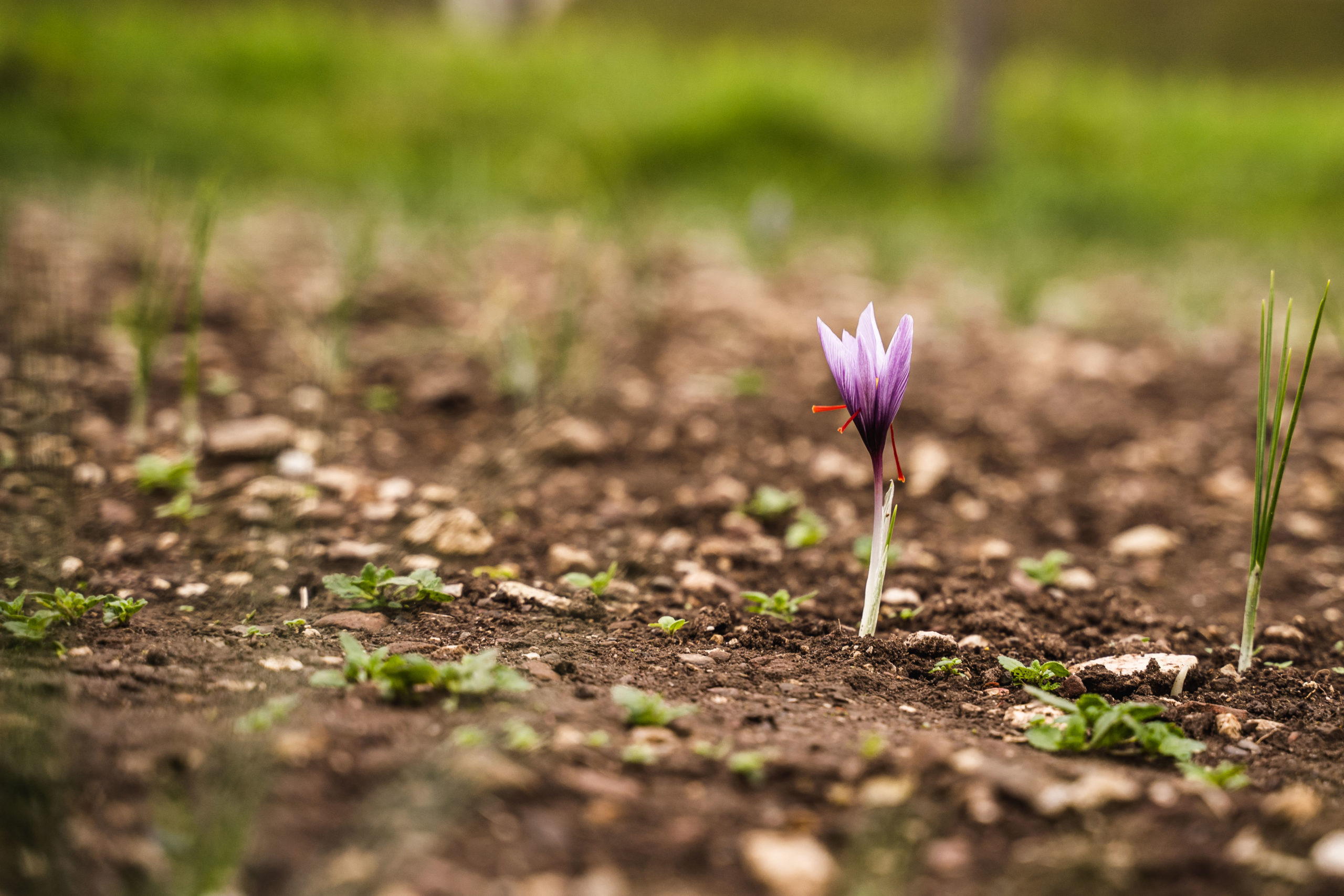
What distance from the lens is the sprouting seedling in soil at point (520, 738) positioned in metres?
0.98

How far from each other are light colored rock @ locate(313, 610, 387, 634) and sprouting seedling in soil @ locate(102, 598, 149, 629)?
26 centimetres

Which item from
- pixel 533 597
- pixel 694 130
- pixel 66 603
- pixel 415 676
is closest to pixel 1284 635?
pixel 533 597

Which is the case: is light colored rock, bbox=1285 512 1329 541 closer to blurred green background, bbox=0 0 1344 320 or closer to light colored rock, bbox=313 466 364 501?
blurred green background, bbox=0 0 1344 320

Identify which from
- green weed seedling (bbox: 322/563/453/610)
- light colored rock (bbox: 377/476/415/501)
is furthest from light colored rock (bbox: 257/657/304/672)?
light colored rock (bbox: 377/476/415/501)

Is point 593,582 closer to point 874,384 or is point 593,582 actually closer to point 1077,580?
point 874,384

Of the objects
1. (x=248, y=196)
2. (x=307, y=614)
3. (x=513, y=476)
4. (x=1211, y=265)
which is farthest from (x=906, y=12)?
(x=307, y=614)

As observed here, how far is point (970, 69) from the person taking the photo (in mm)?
5930

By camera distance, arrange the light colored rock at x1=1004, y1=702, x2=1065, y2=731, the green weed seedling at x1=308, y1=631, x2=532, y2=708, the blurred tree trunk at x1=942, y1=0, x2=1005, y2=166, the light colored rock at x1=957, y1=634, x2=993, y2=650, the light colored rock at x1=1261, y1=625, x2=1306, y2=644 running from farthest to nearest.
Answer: the blurred tree trunk at x1=942, y1=0, x2=1005, y2=166 → the light colored rock at x1=1261, y1=625, x2=1306, y2=644 → the light colored rock at x1=957, y1=634, x2=993, y2=650 → the light colored rock at x1=1004, y1=702, x2=1065, y2=731 → the green weed seedling at x1=308, y1=631, x2=532, y2=708

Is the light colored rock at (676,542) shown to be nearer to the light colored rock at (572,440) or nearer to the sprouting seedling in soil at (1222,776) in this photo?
the light colored rock at (572,440)

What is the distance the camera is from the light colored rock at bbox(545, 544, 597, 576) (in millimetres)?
1637

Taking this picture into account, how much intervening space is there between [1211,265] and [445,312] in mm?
3903

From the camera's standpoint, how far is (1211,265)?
4.55 metres

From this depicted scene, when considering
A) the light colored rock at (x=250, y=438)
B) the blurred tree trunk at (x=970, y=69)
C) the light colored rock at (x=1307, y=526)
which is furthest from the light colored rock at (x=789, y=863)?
the blurred tree trunk at (x=970, y=69)

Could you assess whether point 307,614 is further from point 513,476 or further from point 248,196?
point 248,196
